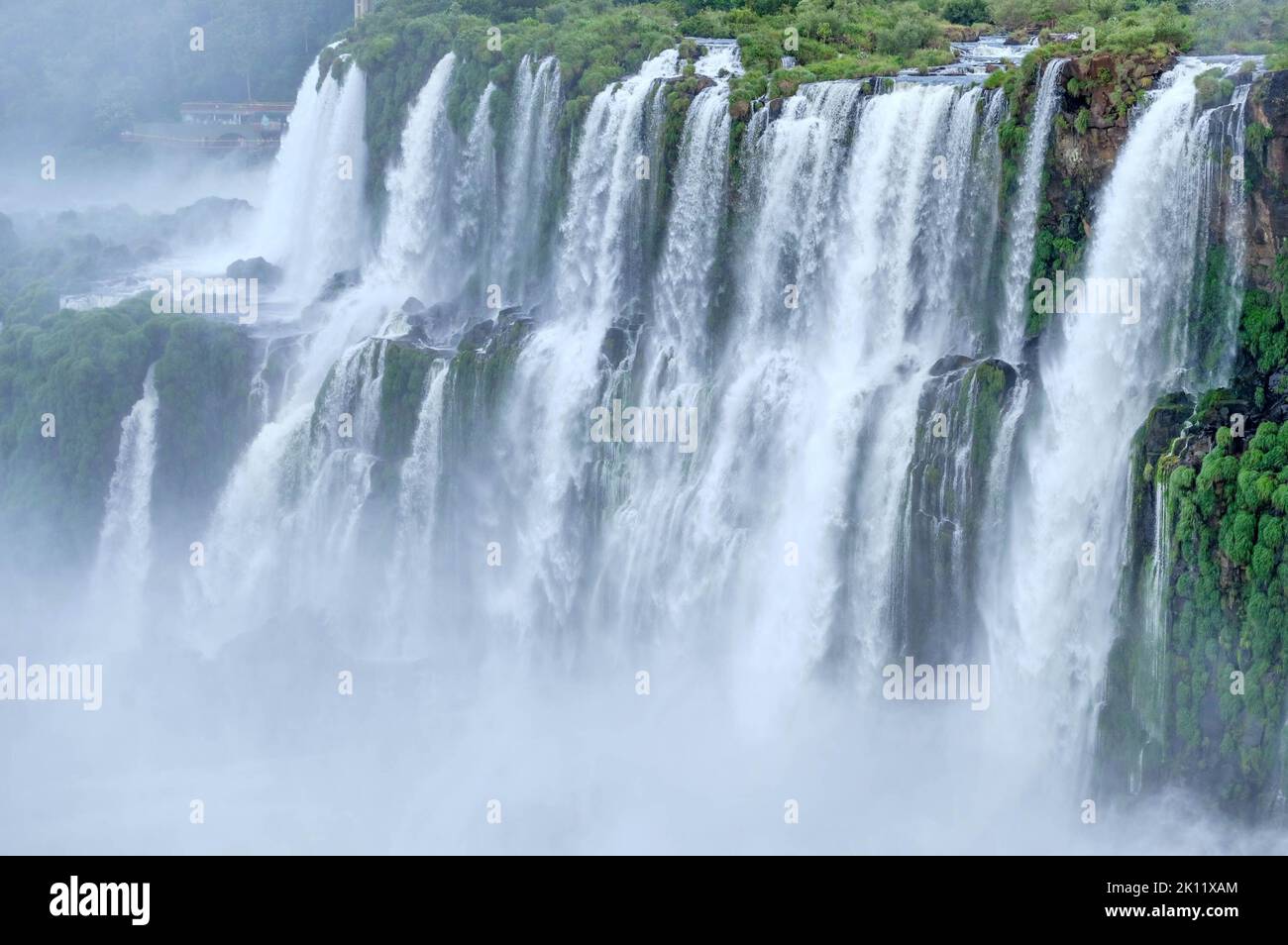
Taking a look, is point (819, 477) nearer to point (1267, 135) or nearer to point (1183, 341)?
point (1183, 341)

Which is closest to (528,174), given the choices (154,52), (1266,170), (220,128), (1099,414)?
(1099,414)

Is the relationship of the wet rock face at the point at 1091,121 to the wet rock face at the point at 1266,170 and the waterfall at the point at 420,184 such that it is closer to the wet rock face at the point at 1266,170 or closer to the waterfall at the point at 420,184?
the wet rock face at the point at 1266,170

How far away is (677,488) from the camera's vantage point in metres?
36.2

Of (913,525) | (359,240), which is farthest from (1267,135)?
(359,240)

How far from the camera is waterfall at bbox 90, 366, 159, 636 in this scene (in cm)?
4306

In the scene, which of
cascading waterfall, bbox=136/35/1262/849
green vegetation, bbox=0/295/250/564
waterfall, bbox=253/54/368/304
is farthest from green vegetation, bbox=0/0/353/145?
cascading waterfall, bbox=136/35/1262/849

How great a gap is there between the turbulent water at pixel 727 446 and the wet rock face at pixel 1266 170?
0.47m

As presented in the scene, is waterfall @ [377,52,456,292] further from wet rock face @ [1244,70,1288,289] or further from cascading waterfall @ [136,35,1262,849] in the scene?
wet rock face @ [1244,70,1288,289]

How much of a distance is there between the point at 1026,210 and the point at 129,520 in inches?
899

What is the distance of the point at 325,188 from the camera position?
49.6 meters

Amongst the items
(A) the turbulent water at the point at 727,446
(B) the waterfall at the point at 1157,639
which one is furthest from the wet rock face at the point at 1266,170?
(B) the waterfall at the point at 1157,639

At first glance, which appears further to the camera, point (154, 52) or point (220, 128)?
point (154, 52)

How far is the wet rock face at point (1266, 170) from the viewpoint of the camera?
28.7 metres

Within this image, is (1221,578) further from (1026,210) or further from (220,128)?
(220,128)
